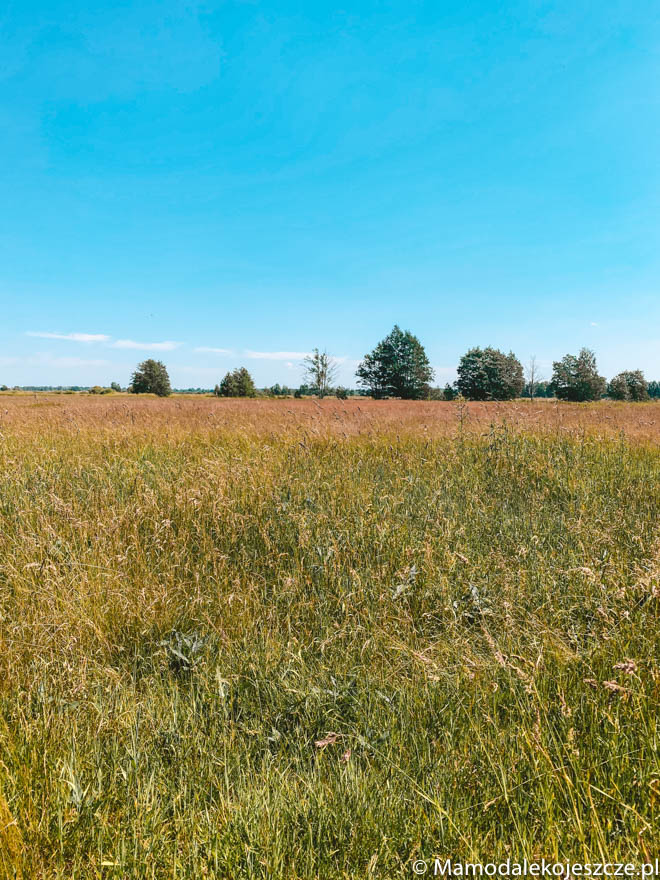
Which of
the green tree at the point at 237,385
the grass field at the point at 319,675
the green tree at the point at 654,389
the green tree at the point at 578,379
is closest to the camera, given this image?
the grass field at the point at 319,675

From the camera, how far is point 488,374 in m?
58.5

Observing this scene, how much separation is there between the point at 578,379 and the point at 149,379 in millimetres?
70935

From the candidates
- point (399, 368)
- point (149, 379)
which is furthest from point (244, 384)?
point (399, 368)

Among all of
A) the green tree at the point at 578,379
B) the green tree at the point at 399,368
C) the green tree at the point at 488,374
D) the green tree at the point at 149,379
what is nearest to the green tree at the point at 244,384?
the green tree at the point at 149,379

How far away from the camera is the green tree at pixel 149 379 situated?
249 ft

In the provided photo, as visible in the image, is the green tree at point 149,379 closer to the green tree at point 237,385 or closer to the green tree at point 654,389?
the green tree at point 237,385

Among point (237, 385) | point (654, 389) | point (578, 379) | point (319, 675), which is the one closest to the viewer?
point (319, 675)

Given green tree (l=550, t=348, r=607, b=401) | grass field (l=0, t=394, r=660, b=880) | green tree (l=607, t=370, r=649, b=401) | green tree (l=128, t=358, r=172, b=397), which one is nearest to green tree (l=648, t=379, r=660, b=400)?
green tree (l=607, t=370, r=649, b=401)

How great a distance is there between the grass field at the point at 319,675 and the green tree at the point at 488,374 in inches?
2170

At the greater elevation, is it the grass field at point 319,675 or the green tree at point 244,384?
the green tree at point 244,384

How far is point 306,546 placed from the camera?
3303 mm

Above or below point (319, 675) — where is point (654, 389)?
above

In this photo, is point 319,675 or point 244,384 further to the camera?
point 244,384

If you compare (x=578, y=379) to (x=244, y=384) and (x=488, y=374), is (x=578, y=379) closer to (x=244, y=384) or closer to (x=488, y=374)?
(x=488, y=374)
